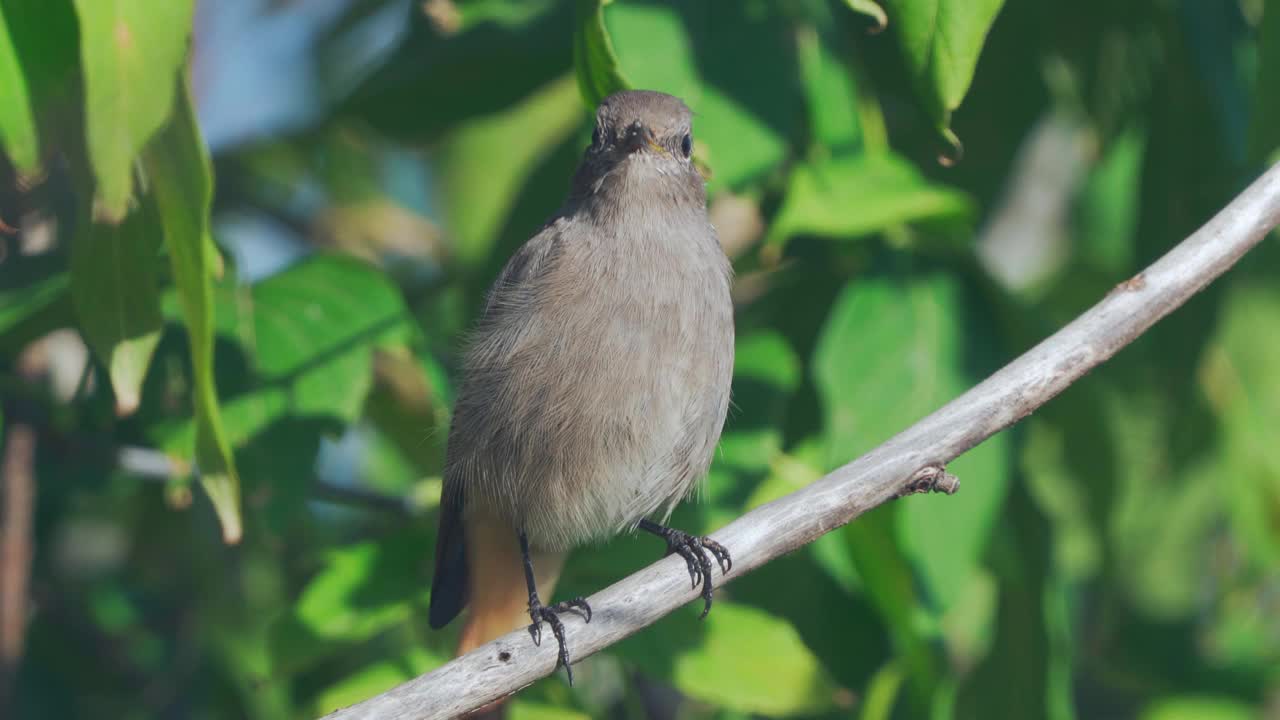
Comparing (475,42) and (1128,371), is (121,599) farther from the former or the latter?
(1128,371)

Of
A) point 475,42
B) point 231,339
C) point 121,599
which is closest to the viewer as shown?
point 231,339

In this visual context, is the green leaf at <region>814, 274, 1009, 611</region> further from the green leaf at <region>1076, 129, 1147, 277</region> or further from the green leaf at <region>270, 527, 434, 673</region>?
the green leaf at <region>1076, 129, 1147, 277</region>

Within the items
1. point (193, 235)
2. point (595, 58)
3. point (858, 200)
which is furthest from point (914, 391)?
point (193, 235)

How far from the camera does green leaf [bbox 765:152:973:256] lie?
10.6 feet

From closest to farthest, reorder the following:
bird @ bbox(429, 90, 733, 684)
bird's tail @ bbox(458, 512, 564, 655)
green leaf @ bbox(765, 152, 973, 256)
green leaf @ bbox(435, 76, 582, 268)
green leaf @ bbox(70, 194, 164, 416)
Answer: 1. green leaf @ bbox(70, 194, 164, 416)
2. green leaf @ bbox(765, 152, 973, 256)
3. bird @ bbox(429, 90, 733, 684)
4. bird's tail @ bbox(458, 512, 564, 655)
5. green leaf @ bbox(435, 76, 582, 268)

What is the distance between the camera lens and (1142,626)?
4645mm

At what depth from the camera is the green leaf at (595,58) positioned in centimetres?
274

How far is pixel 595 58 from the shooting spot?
9.18 feet

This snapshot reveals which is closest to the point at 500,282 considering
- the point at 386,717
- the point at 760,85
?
the point at 760,85

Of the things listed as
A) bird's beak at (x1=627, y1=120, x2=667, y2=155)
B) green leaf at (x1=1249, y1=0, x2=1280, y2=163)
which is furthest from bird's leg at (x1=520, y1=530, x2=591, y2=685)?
green leaf at (x1=1249, y1=0, x2=1280, y2=163)

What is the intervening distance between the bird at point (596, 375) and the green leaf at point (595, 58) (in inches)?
20.3

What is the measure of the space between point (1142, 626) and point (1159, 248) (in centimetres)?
138

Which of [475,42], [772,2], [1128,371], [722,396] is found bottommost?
[1128,371]

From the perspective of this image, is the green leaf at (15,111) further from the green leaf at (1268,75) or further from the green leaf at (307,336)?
the green leaf at (1268,75)
